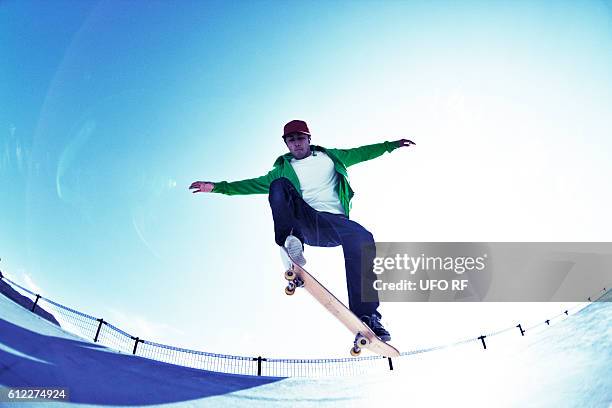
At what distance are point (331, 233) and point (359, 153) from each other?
139cm

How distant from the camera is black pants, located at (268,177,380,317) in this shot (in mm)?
4453

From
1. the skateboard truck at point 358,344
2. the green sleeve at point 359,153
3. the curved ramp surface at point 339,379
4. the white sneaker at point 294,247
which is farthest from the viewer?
the green sleeve at point 359,153

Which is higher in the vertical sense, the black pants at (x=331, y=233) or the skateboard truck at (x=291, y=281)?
the black pants at (x=331, y=233)

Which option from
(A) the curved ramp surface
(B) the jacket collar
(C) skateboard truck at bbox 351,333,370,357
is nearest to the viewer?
(A) the curved ramp surface

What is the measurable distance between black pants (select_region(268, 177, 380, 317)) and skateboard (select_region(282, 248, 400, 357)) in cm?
14

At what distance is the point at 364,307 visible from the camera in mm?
4453

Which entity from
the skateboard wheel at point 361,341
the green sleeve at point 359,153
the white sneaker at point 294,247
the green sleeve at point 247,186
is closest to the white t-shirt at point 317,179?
the green sleeve at point 359,153

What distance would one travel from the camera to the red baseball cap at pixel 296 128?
5.25 m

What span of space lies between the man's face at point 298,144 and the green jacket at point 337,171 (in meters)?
0.11

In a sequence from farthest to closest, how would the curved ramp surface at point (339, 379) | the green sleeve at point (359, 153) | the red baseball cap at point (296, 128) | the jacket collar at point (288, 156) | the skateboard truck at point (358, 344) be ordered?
the green sleeve at point (359, 153) < the jacket collar at point (288, 156) < the red baseball cap at point (296, 128) < the skateboard truck at point (358, 344) < the curved ramp surface at point (339, 379)

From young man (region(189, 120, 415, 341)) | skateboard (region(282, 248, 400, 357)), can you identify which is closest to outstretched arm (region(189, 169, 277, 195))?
young man (region(189, 120, 415, 341))

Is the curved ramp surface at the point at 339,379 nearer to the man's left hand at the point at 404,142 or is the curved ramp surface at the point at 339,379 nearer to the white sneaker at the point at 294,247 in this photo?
the white sneaker at the point at 294,247

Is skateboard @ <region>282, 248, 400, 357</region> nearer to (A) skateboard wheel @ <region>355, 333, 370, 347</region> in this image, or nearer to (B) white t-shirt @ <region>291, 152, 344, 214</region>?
(A) skateboard wheel @ <region>355, 333, 370, 347</region>

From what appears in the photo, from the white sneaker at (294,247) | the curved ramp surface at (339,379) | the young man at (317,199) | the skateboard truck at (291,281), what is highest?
the young man at (317,199)
